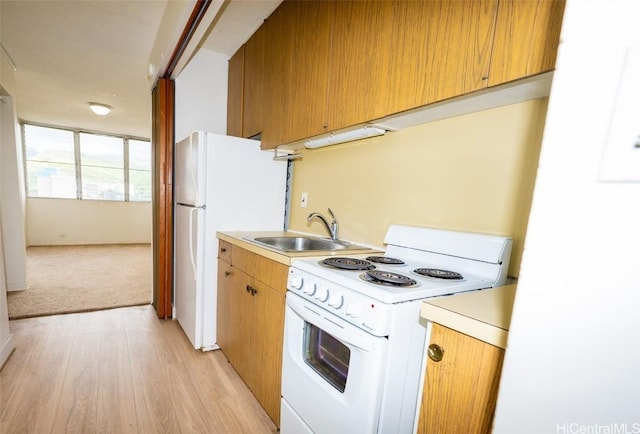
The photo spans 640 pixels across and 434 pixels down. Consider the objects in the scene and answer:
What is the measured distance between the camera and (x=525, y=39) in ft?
A: 2.50

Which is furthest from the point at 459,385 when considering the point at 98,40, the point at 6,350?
the point at 98,40

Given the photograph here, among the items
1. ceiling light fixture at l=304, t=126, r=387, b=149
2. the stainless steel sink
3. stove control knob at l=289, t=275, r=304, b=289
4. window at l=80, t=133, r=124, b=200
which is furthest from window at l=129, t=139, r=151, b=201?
stove control knob at l=289, t=275, r=304, b=289

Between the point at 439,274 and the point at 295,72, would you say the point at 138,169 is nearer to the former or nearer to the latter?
the point at 295,72

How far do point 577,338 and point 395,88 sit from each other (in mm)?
1000

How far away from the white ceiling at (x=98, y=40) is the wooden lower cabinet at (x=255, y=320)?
1459 millimetres

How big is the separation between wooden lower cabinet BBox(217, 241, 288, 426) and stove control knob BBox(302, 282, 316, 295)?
0.65 ft

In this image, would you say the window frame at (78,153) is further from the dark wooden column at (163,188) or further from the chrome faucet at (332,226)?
the chrome faucet at (332,226)

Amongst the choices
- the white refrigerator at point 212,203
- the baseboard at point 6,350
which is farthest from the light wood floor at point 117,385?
the white refrigerator at point 212,203

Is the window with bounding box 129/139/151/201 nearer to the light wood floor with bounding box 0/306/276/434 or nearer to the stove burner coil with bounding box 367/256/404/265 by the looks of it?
the light wood floor with bounding box 0/306/276/434

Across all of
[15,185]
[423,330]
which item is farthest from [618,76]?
[15,185]

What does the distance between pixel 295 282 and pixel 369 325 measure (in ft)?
1.44

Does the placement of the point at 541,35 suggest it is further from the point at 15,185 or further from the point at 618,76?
the point at 15,185

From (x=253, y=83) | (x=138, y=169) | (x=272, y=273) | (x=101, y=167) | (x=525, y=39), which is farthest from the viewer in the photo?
(x=138, y=169)

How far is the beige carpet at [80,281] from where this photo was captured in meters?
2.80
